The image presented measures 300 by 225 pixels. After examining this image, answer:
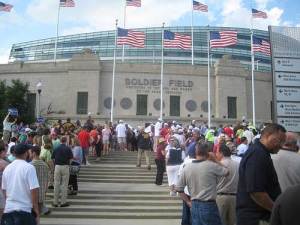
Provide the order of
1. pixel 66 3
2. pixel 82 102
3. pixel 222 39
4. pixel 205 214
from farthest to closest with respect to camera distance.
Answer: pixel 82 102 < pixel 66 3 < pixel 222 39 < pixel 205 214

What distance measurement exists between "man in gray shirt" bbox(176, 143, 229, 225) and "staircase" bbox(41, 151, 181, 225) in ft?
17.9

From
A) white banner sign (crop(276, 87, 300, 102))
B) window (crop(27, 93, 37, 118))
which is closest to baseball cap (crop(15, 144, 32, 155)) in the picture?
white banner sign (crop(276, 87, 300, 102))

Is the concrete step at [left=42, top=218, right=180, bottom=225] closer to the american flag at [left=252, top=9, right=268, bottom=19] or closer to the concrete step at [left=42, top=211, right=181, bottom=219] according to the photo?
the concrete step at [left=42, top=211, right=181, bottom=219]

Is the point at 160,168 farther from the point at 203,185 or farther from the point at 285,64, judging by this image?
the point at 203,185

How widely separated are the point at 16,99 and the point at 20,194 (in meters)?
39.4

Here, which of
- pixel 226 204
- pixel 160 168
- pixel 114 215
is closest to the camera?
pixel 226 204

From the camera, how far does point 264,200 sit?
479cm

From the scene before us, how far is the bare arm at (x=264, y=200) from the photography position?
188 inches

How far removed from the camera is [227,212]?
7.73 meters

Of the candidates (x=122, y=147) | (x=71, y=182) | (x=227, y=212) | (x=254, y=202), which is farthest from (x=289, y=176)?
(x=122, y=147)

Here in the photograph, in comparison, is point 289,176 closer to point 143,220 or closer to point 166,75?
point 143,220

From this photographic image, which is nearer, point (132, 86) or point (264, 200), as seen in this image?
point (264, 200)

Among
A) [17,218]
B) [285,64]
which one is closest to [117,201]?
[285,64]

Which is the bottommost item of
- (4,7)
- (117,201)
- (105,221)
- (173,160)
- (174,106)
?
(105,221)
